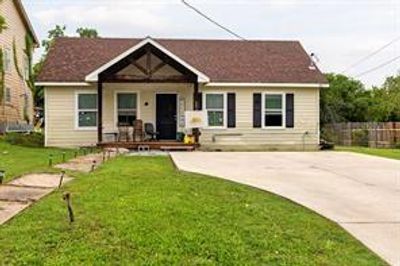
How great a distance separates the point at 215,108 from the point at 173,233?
18.1 meters

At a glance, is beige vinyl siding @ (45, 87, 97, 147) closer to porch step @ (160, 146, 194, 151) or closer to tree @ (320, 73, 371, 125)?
porch step @ (160, 146, 194, 151)

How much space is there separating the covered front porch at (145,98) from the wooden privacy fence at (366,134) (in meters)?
12.0

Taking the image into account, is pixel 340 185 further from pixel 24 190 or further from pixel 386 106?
pixel 386 106

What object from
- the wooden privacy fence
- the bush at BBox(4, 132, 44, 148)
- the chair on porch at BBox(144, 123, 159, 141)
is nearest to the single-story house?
the chair on porch at BBox(144, 123, 159, 141)

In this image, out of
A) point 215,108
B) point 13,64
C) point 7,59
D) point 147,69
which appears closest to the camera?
point 147,69

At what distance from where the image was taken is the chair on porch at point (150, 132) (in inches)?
930

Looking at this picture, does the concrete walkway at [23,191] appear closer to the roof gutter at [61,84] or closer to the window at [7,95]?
the roof gutter at [61,84]

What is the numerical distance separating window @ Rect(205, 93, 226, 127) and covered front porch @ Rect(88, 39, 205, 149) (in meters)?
0.68

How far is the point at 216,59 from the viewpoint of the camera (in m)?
26.4

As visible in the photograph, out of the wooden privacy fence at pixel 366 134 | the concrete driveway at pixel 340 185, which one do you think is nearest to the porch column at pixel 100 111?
the concrete driveway at pixel 340 185

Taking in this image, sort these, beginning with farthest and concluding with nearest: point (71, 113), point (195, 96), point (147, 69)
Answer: point (71, 113) → point (195, 96) → point (147, 69)

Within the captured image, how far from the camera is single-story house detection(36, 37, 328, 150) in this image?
891 inches

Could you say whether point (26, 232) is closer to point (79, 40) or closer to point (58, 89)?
point (58, 89)

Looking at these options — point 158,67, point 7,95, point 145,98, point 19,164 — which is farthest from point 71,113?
point 19,164
